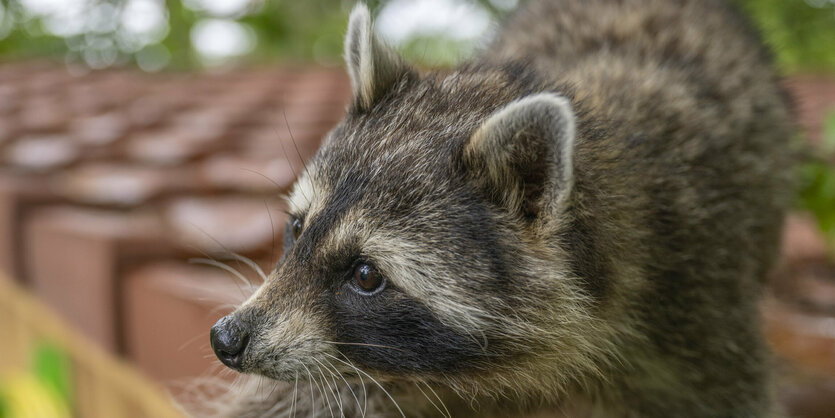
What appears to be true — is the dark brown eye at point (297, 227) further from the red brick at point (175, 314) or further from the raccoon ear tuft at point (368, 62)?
the raccoon ear tuft at point (368, 62)

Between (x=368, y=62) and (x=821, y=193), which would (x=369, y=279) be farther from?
(x=821, y=193)

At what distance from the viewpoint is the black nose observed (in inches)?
56.4

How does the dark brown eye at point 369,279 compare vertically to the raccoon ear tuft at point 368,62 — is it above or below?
below

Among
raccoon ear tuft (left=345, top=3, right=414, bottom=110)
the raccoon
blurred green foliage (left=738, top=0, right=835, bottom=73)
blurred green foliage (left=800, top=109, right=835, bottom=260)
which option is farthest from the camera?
blurred green foliage (left=738, top=0, right=835, bottom=73)

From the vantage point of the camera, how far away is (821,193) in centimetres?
287

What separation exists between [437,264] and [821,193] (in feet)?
6.46

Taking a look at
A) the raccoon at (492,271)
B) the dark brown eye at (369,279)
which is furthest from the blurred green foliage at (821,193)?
the dark brown eye at (369,279)

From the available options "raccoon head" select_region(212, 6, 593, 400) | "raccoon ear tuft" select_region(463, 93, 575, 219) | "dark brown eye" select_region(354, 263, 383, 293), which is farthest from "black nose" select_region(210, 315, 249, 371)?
"raccoon ear tuft" select_region(463, 93, 575, 219)

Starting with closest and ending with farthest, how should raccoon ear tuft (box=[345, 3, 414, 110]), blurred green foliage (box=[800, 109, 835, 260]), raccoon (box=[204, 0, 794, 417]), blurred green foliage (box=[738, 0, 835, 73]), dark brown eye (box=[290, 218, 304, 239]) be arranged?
raccoon (box=[204, 0, 794, 417])
dark brown eye (box=[290, 218, 304, 239])
raccoon ear tuft (box=[345, 3, 414, 110])
blurred green foliage (box=[800, 109, 835, 260])
blurred green foliage (box=[738, 0, 835, 73])

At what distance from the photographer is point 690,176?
2.05m

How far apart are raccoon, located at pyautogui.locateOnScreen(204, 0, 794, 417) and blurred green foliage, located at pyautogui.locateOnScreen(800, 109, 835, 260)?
94 cm

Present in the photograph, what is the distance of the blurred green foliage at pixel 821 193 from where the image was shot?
9.15ft

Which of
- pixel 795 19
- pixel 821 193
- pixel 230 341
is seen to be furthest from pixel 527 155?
pixel 795 19

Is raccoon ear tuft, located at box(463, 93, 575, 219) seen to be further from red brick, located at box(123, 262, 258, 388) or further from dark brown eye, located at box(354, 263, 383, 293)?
red brick, located at box(123, 262, 258, 388)
